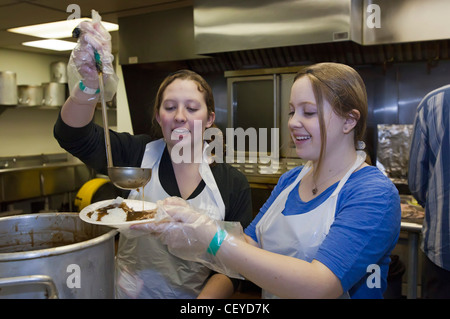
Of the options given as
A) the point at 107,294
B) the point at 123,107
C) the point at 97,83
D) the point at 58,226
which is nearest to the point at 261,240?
the point at 107,294

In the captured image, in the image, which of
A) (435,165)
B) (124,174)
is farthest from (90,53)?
(435,165)

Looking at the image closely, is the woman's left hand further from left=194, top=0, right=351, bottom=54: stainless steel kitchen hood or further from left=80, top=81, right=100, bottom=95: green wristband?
left=194, top=0, right=351, bottom=54: stainless steel kitchen hood

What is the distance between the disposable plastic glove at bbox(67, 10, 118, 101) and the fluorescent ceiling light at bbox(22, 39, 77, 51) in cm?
397

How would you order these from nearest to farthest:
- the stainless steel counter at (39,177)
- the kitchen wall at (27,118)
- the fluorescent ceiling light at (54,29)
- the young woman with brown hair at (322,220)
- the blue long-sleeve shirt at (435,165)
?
the young woman with brown hair at (322,220), the blue long-sleeve shirt at (435,165), the fluorescent ceiling light at (54,29), the stainless steel counter at (39,177), the kitchen wall at (27,118)

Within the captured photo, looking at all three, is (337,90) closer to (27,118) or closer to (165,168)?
(165,168)

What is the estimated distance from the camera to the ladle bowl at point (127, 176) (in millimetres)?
1330

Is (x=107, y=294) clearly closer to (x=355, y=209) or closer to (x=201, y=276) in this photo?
(x=201, y=276)

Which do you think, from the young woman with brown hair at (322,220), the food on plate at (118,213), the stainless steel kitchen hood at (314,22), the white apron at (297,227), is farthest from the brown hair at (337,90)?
the stainless steel kitchen hood at (314,22)

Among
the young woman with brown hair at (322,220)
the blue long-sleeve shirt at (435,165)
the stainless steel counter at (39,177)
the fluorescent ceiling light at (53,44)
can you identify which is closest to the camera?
the young woman with brown hair at (322,220)

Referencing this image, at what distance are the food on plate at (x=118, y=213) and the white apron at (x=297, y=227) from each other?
1.24 feet

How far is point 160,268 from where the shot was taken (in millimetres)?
1424

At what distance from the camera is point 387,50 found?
3139 mm

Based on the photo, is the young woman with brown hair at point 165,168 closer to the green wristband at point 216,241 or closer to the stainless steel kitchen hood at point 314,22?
the green wristband at point 216,241

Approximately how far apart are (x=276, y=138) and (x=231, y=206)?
81.5 inches
